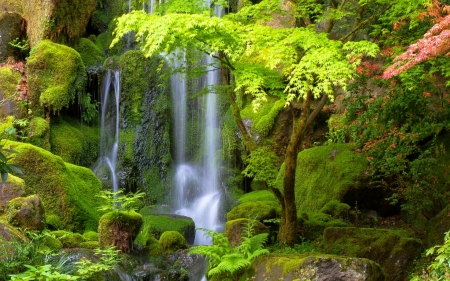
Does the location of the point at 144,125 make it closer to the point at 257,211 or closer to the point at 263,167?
the point at 257,211

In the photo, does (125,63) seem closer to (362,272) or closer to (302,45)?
(302,45)

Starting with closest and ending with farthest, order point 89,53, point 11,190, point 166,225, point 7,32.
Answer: point 11,190 → point 166,225 → point 7,32 → point 89,53

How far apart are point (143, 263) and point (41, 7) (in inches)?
481

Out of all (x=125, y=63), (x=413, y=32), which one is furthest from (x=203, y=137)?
(x=413, y=32)

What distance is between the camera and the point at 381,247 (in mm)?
7738

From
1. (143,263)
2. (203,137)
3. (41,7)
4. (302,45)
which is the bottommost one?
(143,263)

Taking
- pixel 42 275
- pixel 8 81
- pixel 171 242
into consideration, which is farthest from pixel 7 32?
pixel 42 275

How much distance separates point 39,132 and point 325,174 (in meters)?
9.17

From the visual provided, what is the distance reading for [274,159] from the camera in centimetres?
916

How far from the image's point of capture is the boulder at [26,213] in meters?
8.90

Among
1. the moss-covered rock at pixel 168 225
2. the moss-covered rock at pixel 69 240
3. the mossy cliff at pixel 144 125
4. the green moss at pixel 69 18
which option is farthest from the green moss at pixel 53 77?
the moss-covered rock at pixel 69 240

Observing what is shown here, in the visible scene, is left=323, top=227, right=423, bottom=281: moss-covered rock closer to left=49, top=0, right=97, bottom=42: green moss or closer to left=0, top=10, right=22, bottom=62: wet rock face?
left=49, top=0, right=97, bottom=42: green moss

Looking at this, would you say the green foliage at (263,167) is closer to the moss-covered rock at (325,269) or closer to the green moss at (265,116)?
the moss-covered rock at (325,269)

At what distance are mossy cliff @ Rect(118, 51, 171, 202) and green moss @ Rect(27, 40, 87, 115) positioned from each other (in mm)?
1847
